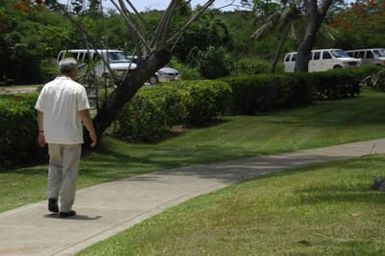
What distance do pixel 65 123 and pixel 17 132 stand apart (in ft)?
17.4

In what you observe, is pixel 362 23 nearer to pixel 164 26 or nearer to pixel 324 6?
pixel 324 6

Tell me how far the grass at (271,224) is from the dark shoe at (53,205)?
3.90ft

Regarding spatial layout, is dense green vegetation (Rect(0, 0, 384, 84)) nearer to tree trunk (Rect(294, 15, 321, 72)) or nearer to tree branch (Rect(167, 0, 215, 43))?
tree trunk (Rect(294, 15, 321, 72))

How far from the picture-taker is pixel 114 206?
→ 31.8 ft

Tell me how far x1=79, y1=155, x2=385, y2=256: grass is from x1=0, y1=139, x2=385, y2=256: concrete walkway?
35cm

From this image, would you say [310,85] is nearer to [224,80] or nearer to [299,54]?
[299,54]

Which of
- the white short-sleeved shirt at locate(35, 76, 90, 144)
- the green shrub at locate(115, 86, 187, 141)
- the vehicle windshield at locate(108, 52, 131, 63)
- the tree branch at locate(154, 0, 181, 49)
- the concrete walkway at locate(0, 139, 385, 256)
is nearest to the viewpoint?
the concrete walkway at locate(0, 139, 385, 256)

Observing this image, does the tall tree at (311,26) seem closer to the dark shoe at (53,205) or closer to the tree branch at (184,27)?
the tree branch at (184,27)

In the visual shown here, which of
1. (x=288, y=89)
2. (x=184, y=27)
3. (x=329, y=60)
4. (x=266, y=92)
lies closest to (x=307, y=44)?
(x=288, y=89)

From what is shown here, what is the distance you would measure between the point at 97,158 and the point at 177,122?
5.40 meters

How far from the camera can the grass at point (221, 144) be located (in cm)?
1222

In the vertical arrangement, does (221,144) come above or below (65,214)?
below

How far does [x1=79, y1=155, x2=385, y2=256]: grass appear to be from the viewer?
6598 mm

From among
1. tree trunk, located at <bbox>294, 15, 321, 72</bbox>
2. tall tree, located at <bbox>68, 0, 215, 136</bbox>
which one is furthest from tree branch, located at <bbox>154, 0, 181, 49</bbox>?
tree trunk, located at <bbox>294, 15, 321, 72</bbox>
